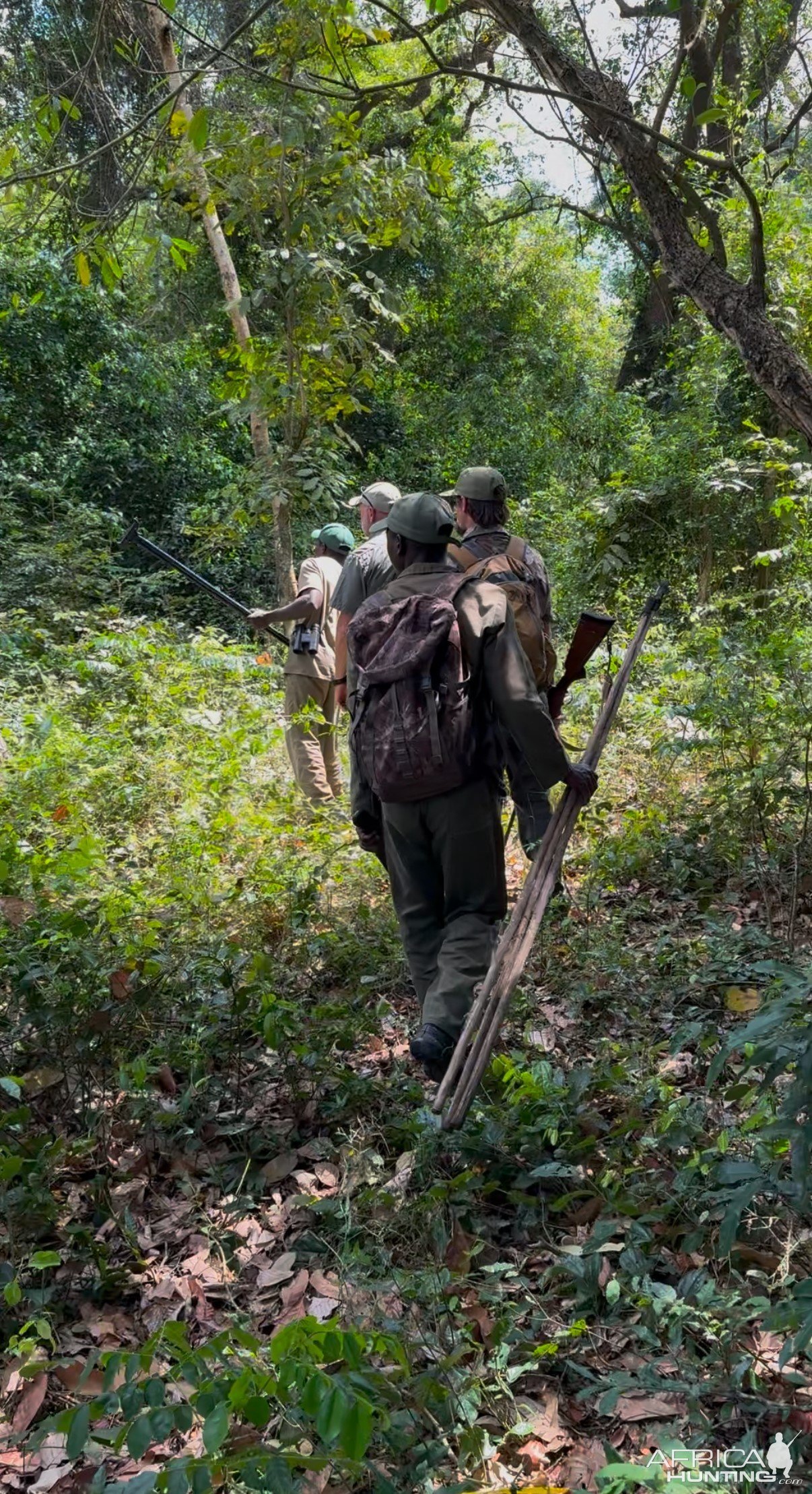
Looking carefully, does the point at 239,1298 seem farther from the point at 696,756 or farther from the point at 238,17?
the point at 238,17

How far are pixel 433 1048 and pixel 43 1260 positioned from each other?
1248 mm

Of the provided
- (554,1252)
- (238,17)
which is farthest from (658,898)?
(238,17)

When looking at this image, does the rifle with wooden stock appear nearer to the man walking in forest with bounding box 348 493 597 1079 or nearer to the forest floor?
the man walking in forest with bounding box 348 493 597 1079

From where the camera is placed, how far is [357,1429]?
5.57 feet

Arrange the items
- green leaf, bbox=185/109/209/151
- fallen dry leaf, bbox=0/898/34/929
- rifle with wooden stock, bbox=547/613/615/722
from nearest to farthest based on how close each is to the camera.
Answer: green leaf, bbox=185/109/209/151
rifle with wooden stock, bbox=547/613/615/722
fallen dry leaf, bbox=0/898/34/929

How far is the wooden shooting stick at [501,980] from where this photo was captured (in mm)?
3066

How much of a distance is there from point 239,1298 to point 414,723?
1690mm

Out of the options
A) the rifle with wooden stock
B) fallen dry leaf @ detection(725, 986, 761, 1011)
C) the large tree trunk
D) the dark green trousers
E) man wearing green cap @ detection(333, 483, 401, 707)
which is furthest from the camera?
man wearing green cap @ detection(333, 483, 401, 707)

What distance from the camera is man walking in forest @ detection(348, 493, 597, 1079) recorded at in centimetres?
341

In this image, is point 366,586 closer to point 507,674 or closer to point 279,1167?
point 507,674

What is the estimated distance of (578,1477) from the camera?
216 cm

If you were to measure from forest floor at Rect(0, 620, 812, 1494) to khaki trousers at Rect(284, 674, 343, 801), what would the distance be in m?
1.11

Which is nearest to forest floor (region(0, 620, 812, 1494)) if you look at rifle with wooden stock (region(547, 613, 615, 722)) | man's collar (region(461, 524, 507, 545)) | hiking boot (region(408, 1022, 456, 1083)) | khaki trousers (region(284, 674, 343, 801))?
hiking boot (region(408, 1022, 456, 1083))

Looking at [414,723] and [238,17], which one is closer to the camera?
[414,723]
